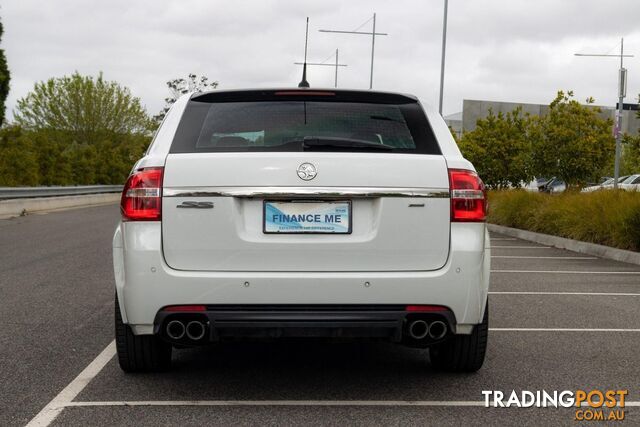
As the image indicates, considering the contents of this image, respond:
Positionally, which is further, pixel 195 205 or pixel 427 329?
pixel 427 329

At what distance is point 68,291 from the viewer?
877cm

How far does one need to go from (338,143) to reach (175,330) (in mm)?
1297

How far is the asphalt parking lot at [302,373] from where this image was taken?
14.4 feet

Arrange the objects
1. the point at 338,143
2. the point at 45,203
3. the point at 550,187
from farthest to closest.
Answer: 1. the point at 45,203
2. the point at 550,187
3. the point at 338,143

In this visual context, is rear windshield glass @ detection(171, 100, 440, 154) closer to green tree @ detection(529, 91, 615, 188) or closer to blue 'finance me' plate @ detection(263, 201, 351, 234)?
blue 'finance me' plate @ detection(263, 201, 351, 234)

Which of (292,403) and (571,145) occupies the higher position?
(571,145)

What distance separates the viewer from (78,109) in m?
58.1

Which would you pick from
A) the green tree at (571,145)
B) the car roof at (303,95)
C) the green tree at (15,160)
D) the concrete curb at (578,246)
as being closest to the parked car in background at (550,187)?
the green tree at (571,145)

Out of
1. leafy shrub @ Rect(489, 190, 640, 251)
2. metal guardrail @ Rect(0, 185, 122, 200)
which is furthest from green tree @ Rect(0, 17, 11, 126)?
leafy shrub @ Rect(489, 190, 640, 251)

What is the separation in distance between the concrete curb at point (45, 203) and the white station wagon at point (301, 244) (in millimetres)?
19541

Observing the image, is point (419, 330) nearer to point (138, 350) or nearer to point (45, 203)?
point (138, 350)

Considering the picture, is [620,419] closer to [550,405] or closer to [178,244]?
[550,405]

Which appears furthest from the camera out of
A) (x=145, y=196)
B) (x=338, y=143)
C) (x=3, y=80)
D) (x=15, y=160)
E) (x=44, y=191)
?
(x=15, y=160)

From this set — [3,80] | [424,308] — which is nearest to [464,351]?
[424,308]
